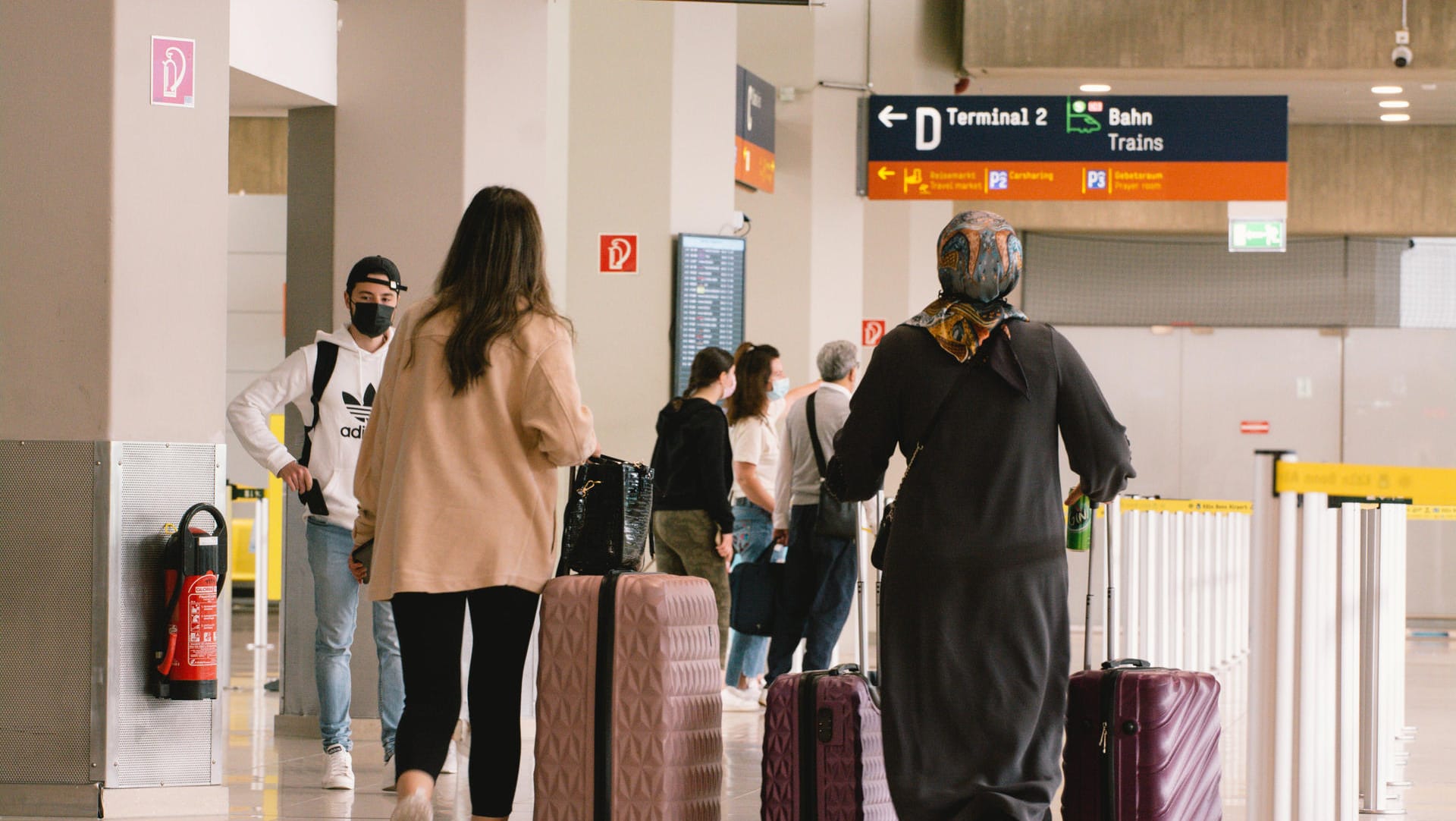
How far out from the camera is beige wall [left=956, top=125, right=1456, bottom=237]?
50.2 ft

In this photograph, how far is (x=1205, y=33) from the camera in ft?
39.3

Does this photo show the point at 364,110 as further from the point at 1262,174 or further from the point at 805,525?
the point at 1262,174

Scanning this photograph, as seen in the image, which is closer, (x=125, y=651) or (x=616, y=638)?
(x=616, y=638)

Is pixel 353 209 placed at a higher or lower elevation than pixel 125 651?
higher

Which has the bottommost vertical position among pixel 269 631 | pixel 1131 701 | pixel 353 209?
pixel 269 631

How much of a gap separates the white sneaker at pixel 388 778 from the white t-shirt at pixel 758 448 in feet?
8.20

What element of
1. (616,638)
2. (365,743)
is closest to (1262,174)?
(365,743)

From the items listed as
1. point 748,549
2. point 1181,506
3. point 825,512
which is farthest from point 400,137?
point 1181,506

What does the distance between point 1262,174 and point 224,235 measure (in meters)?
7.95

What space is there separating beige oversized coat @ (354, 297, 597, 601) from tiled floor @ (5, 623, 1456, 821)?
1411 mm

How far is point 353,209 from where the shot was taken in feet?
20.9

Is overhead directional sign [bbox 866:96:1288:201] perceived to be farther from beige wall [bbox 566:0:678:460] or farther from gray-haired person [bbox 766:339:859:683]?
gray-haired person [bbox 766:339:859:683]

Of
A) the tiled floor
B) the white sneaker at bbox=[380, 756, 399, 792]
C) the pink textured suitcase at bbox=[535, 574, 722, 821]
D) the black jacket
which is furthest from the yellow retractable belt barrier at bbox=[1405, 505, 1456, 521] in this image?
the pink textured suitcase at bbox=[535, 574, 722, 821]

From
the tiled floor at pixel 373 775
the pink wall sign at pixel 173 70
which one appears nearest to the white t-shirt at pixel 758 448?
the tiled floor at pixel 373 775
